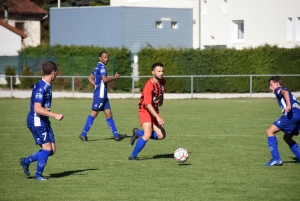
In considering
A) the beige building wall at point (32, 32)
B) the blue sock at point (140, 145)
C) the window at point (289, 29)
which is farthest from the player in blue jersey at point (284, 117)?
the beige building wall at point (32, 32)

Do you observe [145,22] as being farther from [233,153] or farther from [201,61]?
[233,153]

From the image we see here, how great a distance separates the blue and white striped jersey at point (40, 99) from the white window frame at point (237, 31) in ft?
124

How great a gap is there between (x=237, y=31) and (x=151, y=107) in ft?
120

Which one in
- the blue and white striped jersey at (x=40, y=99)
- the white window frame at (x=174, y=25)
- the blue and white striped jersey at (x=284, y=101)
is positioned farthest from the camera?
the white window frame at (x=174, y=25)

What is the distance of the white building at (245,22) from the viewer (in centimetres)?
4294

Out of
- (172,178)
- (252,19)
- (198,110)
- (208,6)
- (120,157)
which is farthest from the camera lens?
(208,6)

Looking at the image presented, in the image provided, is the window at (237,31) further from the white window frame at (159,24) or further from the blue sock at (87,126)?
the blue sock at (87,126)

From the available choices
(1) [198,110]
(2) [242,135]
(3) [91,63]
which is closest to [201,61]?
(3) [91,63]

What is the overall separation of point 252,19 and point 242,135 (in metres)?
30.0

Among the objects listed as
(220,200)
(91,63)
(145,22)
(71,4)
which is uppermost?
(71,4)

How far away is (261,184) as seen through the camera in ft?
30.1

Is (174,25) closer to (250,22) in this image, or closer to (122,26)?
(122,26)

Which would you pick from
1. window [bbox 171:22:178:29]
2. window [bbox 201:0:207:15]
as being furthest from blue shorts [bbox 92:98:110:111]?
window [bbox 201:0:207:15]

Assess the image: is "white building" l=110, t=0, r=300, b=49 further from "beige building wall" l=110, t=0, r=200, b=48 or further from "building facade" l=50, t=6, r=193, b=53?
"building facade" l=50, t=6, r=193, b=53
